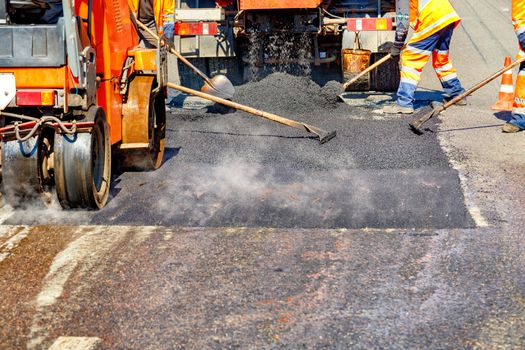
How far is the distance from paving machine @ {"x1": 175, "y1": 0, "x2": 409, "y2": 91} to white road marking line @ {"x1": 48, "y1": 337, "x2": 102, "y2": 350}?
634 cm

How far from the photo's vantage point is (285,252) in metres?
4.51

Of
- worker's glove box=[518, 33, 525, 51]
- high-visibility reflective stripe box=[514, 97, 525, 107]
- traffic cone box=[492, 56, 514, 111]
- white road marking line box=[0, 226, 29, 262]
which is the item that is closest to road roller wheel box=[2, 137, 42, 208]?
white road marking line box=[0, 226, 29, 262]

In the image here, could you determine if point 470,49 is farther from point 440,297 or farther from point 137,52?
point 440,297

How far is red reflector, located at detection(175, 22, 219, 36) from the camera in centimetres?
976

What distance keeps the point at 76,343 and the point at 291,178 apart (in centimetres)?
295

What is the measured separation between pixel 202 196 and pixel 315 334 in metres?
2.36

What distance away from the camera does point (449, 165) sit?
259 inches

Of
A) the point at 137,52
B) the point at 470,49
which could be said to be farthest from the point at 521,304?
the point at 470,49

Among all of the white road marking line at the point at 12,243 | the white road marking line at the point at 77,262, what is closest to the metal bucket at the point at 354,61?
the white road marking line at the point at 77,262

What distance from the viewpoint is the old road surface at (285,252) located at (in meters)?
3.56

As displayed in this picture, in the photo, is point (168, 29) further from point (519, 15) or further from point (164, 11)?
point (519, 15)

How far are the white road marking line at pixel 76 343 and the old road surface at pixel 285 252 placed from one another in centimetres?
1

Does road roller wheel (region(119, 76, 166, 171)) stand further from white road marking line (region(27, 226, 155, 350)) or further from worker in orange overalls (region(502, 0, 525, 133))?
worker in orange overalls (region(502, 0, 525, 133))

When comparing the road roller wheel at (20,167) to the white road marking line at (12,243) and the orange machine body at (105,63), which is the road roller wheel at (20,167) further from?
the orange machine body at (105,63)
